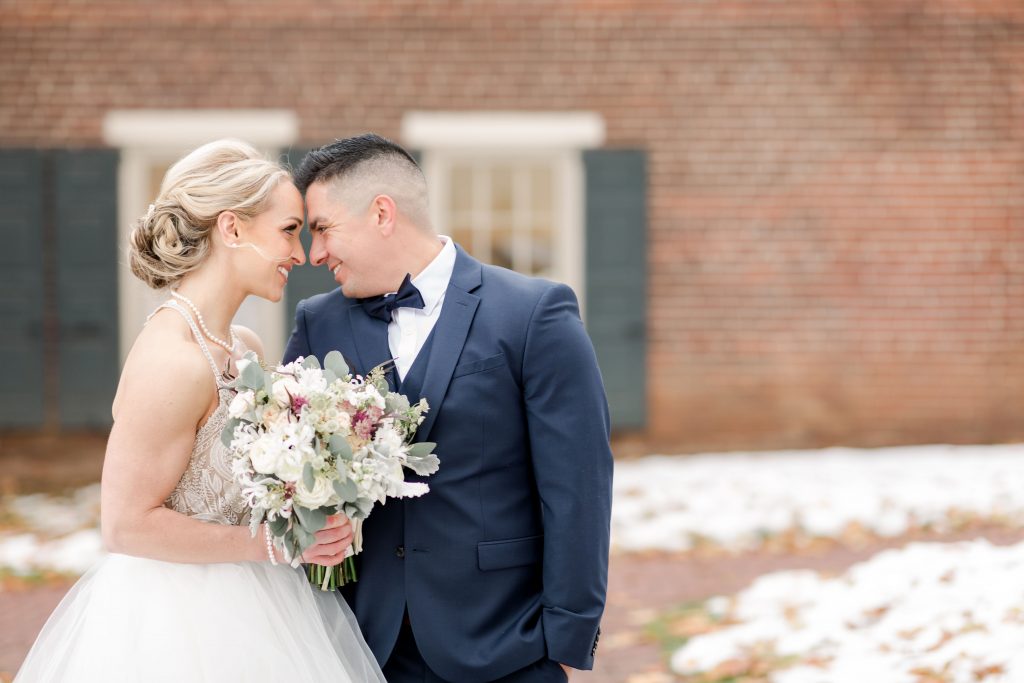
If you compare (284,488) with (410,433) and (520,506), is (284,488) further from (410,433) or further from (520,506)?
(520,506)

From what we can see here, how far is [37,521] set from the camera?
25.9 ft

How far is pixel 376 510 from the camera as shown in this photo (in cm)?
262

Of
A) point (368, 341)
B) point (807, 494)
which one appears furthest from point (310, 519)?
point (807, 494)

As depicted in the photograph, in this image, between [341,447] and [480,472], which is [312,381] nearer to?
[341,447]

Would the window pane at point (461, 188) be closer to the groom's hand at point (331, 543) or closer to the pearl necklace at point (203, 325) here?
the pearl necklace at point (203, 325)

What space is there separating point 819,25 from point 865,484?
4.47 meters

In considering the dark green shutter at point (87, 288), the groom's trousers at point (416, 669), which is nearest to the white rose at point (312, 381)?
the groom's trousers at point (416, 669)

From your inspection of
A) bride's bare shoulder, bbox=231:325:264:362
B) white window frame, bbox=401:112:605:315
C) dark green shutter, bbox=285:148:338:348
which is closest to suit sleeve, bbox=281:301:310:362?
bride's bare shoulder, bbox=231:325:264:362

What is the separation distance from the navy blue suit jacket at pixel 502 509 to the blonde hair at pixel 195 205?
590mm

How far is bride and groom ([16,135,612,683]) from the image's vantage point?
2.46m

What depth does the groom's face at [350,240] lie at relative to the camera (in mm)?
2664

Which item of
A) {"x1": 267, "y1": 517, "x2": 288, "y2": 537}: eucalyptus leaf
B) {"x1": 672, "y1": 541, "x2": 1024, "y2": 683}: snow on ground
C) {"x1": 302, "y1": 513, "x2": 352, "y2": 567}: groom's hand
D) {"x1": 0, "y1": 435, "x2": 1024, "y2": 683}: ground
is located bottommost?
{"x1": 0, "y1": 435, "x2": 1024, "y2": 683}: ground

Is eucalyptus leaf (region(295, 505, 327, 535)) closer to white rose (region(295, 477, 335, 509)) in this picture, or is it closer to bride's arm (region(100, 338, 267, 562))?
white rose (region(295, 477, 335, 509))

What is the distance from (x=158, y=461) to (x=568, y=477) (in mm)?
968
